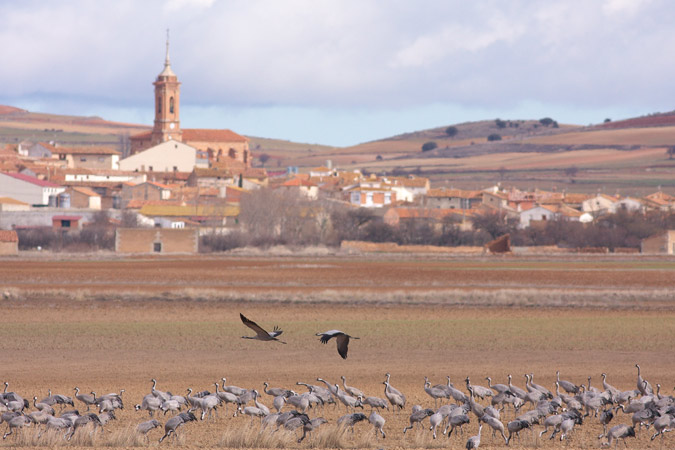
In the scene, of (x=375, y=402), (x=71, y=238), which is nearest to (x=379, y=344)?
(x=375, y=402)

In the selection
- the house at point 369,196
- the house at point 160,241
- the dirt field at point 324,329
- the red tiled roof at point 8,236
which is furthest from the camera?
the house at point 369,196

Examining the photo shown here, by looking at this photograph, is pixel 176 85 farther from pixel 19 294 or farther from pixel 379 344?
pixel 379 344

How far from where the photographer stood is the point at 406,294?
50.8 metres

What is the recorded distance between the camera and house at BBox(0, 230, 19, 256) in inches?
3479

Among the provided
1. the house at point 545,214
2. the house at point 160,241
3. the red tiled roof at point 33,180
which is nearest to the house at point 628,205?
the house at point 545,214

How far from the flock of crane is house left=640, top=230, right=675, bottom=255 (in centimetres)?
7759

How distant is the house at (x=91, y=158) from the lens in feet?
538

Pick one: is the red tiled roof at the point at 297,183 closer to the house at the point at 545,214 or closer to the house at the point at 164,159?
the house at the point at 164,159

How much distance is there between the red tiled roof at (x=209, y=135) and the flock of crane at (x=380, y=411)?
165315 mm

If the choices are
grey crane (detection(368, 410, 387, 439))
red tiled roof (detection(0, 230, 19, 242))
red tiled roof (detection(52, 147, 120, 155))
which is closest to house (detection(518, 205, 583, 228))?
red tiled roof (detection(0, 230, 19, 242))

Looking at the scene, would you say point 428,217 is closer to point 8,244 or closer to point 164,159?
point 8,244

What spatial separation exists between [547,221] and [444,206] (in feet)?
101

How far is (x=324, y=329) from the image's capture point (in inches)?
1511

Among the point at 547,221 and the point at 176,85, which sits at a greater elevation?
the point at 176,85
